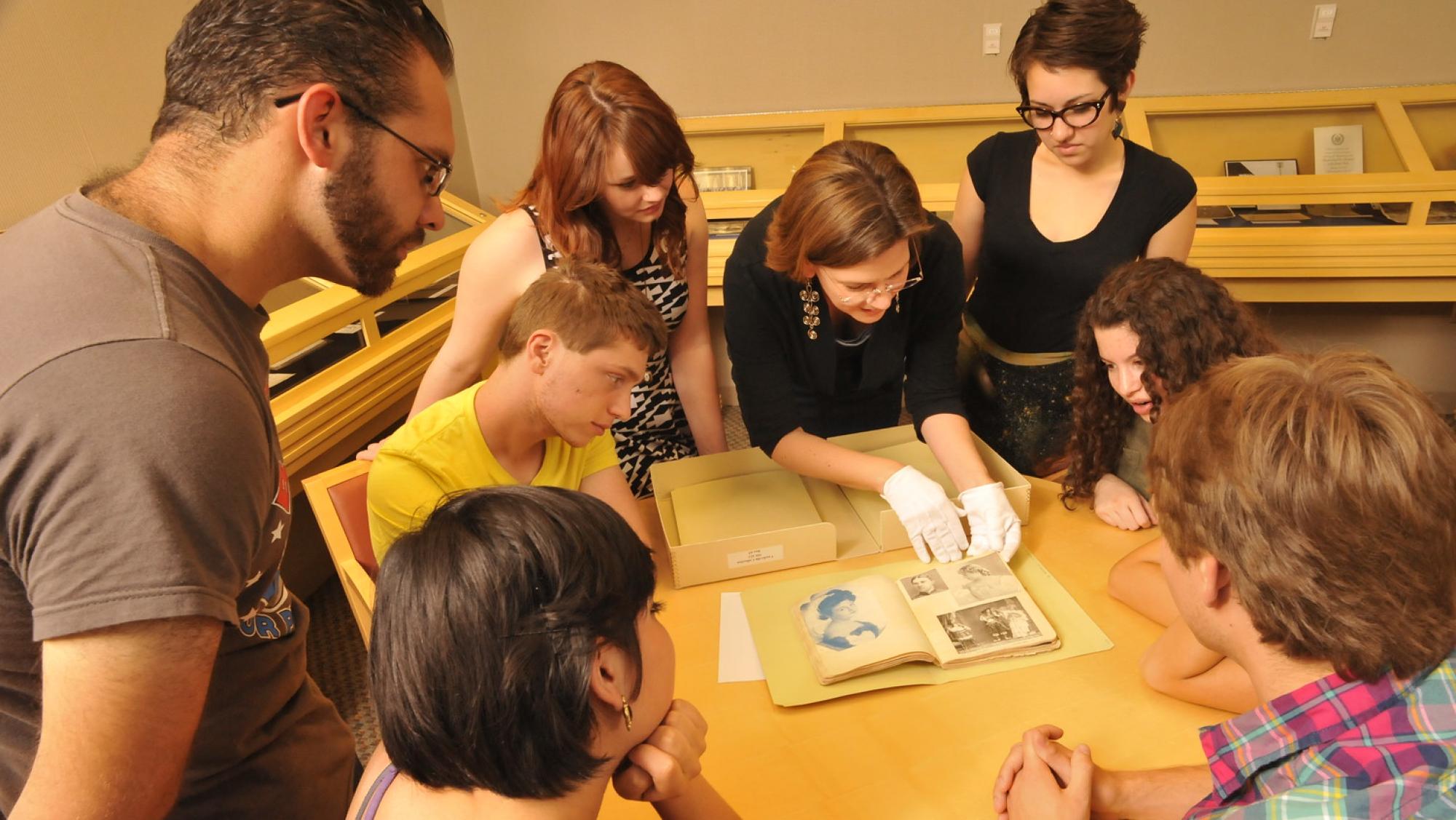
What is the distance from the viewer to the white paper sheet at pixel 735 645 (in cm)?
124

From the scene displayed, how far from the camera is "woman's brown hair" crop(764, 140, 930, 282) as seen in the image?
1.49 metres

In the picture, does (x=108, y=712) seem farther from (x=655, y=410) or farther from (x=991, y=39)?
(x=991, y=39)

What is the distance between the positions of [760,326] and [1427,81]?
313 centimetres

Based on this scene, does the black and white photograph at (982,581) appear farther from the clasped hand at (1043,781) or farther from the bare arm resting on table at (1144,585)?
the clasped hand at (1043,781)

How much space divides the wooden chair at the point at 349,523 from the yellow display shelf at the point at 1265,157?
5.28 feet

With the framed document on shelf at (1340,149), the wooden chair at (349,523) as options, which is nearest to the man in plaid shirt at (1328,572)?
the wooden chair at (349,523)

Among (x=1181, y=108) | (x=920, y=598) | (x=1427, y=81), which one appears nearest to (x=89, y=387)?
(x=920, y=598)

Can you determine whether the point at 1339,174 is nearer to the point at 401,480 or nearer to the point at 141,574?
the point at 401,480

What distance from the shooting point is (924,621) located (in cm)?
130

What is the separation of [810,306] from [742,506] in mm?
453

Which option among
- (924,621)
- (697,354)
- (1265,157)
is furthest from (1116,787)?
(1265,157)

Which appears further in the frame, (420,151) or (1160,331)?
(1160,331)

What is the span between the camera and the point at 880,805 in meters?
1.02

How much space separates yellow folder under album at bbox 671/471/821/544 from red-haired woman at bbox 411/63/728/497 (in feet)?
1.07
